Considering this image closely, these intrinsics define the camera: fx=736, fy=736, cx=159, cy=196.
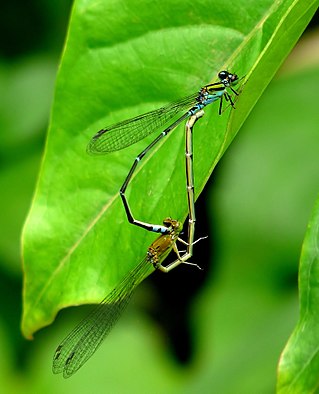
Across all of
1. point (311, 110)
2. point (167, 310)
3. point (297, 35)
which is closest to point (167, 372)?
point (167, 310)

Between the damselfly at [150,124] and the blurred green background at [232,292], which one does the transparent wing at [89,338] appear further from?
the damselfly at [150,124]

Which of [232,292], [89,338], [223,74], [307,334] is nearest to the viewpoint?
[307,334]

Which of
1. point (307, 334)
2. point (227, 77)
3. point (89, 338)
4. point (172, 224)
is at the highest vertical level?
point (227, 77)

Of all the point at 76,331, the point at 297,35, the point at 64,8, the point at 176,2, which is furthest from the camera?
the point at 64,8

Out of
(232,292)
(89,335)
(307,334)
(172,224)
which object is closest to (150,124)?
(172,224)

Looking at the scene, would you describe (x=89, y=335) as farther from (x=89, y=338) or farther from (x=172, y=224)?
(x=172, y=224)

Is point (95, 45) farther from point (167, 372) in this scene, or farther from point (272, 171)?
point (167, 372)
